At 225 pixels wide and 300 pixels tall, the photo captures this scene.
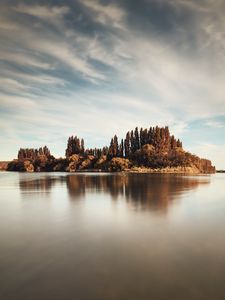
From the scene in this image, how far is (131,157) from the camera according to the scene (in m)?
134

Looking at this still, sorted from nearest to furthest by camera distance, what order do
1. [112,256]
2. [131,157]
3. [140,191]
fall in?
[112,256], [140,191], [131,157]

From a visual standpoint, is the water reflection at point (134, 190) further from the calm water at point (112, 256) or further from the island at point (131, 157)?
the island at point (131, 157)

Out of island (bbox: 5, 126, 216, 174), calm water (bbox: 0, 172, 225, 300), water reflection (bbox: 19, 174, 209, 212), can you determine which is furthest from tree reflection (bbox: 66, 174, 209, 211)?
island (bbox: 5, 126, 216, 174)

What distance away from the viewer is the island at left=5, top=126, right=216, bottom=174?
12331 centimetres

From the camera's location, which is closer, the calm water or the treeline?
the calm water

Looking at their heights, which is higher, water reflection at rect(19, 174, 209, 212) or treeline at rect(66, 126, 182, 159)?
treeline at rect(66, 126, 182, 159)

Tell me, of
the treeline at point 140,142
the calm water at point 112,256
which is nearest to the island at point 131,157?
the treeline at point 140,142

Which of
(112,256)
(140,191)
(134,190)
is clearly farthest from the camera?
(134,190)

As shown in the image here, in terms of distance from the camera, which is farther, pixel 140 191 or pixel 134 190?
pixel 134 190

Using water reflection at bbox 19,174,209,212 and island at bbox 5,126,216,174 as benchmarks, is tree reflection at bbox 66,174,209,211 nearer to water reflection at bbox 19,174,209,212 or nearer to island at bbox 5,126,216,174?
water reflection at bbox 19,174,209,212

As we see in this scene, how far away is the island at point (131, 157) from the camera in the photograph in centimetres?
12331

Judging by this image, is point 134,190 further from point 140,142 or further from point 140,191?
point 140,142

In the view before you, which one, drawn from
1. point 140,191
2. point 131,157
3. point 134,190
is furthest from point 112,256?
point 131,157

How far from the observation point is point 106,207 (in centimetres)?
1611
